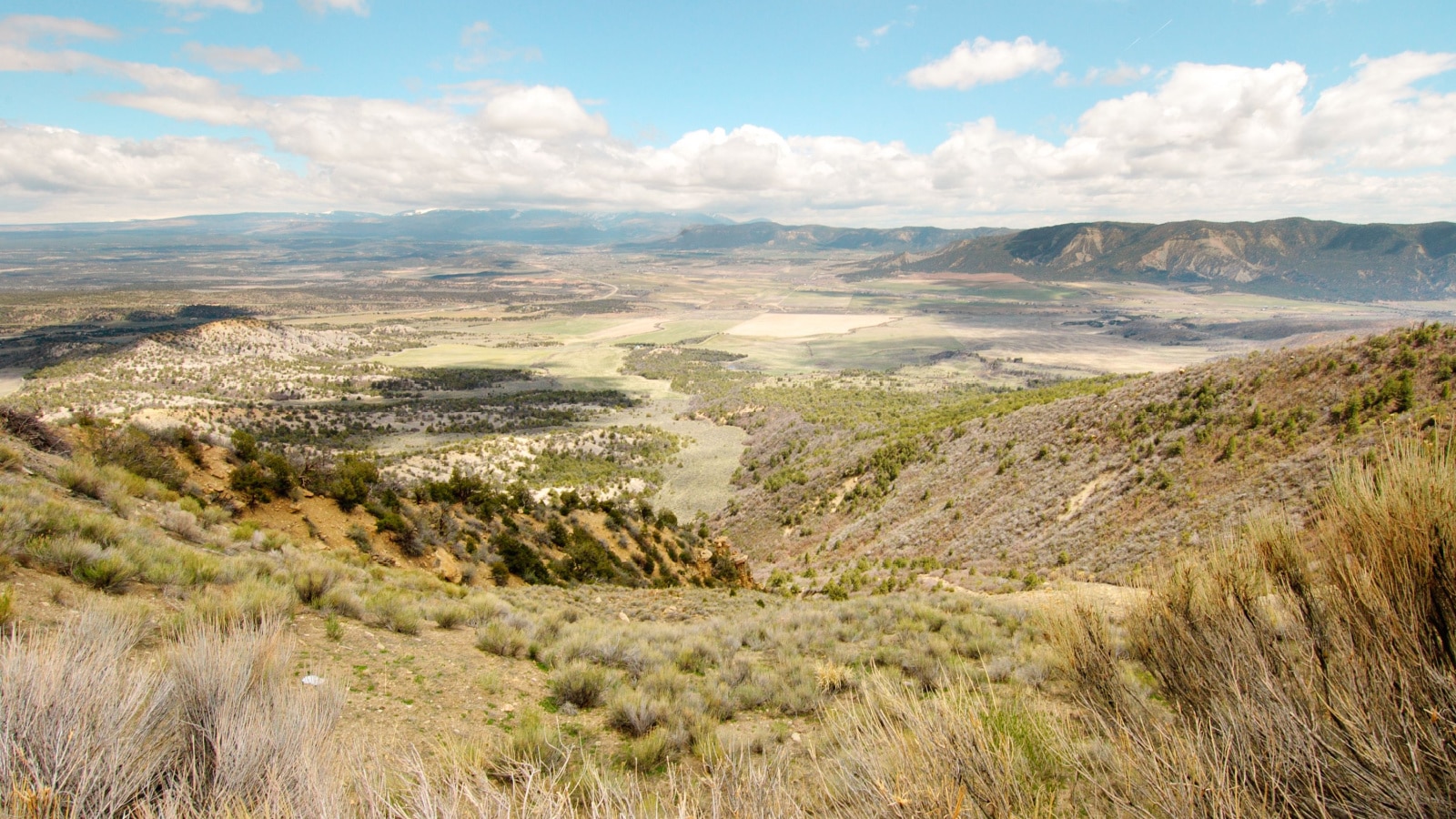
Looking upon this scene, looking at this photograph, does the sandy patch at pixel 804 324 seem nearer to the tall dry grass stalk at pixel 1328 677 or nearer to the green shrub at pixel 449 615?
the green shrub at pixel 449 615

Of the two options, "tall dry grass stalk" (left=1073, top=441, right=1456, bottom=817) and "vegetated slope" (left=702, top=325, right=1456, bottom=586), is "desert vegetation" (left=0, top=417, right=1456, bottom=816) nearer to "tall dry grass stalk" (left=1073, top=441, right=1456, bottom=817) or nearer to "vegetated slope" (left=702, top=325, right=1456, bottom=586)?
"tall dry grass stalk" (left=1073, top=441, right=1456, bottom=817)

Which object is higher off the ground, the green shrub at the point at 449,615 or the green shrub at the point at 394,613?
the green shrub at the point at 394,613

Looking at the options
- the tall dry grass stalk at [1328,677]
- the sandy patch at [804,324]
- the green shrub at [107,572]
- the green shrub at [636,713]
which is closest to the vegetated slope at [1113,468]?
the tall dry grass stalk at [1328,677]

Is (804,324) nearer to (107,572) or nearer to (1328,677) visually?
(107,572)

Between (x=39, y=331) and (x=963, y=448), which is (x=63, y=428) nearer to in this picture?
(x=963, y=448)

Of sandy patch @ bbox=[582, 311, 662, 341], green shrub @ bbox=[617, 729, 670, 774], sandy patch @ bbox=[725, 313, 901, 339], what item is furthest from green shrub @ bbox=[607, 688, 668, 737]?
sandy patch @ bbox=[725, 313, 901, 339]
